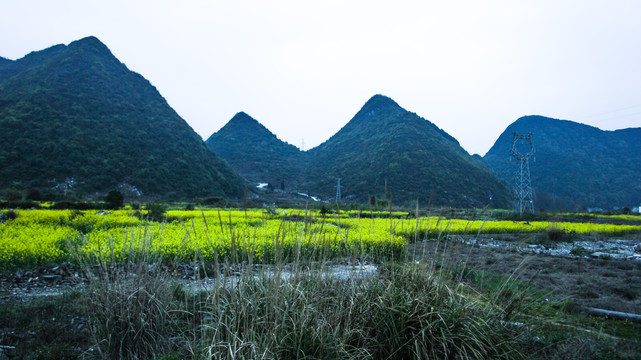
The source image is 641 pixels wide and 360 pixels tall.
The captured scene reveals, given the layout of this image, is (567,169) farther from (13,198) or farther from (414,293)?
(13,198)

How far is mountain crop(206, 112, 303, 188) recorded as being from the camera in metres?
76.2

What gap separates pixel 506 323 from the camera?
2.49 meters

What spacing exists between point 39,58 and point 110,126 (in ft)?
130

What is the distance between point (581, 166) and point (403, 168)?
37981mm

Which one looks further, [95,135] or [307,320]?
[95,135]

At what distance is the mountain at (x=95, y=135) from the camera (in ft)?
110

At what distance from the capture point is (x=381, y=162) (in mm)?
56469

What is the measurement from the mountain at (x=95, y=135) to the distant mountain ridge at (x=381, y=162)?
22305mm

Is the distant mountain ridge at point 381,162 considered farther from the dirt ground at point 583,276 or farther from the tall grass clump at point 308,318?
the tall grass clump at point 308,318

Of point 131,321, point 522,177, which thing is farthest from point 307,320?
point 522,177

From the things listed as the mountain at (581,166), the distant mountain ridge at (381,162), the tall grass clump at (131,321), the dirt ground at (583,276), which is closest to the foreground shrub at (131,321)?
the tall grass clump at (131,321)

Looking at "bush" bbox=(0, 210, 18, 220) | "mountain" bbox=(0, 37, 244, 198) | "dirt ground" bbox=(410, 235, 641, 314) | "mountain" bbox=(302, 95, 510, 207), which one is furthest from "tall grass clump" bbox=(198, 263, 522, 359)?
"mountain" bbox=(0, 37, 244, 198)

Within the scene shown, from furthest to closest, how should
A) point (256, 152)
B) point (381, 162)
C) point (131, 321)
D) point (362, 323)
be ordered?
point (256, 152)
point (381, 162)
point (131, 321)
point (362, 323)

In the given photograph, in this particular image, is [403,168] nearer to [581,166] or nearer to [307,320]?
[581,166]
